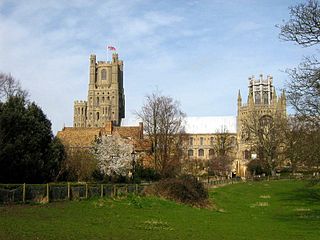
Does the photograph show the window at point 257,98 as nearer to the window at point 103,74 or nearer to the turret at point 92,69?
the window at point 103,74

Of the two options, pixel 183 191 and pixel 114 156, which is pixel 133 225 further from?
pixel 114 156

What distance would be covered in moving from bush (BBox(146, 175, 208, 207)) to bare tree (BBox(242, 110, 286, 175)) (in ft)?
142

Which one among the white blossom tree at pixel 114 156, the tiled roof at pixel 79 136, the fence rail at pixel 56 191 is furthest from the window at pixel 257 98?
the fence rail at pixel 56 191

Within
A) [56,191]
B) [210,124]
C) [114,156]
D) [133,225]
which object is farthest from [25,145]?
[210,124]

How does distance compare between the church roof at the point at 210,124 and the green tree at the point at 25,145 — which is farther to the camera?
the church roof at the point at 210,124

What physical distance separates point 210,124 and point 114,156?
8270cm

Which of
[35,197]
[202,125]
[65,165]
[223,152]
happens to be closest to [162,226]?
[35,197]

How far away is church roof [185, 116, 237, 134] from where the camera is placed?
135375 mm

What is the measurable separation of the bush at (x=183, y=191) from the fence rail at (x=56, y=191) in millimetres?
2167

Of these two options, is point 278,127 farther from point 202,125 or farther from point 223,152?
point 202,125

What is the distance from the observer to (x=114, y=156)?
60312 mm

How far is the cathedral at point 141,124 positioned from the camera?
82.5 meters

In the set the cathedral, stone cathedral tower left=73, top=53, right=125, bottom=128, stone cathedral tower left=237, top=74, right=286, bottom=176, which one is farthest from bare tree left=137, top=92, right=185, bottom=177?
stone cathedral tower left=73, top=53, right=125, bottom=128

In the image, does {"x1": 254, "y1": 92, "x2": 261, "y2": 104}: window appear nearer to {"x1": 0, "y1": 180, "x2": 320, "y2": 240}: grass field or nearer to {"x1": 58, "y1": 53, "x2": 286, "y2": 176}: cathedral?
{"x1": 58, "y1": 53, "x2": 286, "y2": 176}: cathedral
